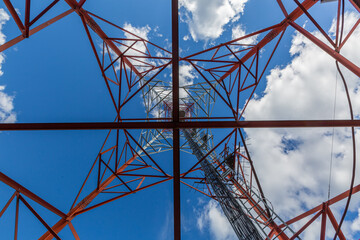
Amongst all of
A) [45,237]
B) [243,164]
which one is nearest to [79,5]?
[45,237]

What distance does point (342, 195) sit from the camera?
571cm

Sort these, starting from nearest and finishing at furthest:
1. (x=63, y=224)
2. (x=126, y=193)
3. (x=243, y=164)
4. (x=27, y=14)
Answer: (x=27, y=14) < (x=63, y=224) < (x=126, y=193) < (x=243, y=164)

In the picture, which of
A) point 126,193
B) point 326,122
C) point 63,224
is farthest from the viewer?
point 126,193

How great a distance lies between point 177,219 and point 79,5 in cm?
859

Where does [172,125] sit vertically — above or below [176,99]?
below

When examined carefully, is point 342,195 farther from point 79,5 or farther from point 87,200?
point 79,5

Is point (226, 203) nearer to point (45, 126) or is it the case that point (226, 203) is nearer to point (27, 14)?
point (45, 126)

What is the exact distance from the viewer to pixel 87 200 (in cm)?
718

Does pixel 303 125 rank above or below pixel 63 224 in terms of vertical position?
below

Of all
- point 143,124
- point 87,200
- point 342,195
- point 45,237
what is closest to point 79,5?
point 143,124

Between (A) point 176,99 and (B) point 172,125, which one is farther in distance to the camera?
(B) point 172,125

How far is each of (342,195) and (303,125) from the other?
278 cm

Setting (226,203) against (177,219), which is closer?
(177,219)

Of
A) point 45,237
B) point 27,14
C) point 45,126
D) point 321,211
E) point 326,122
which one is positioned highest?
point 27,14
